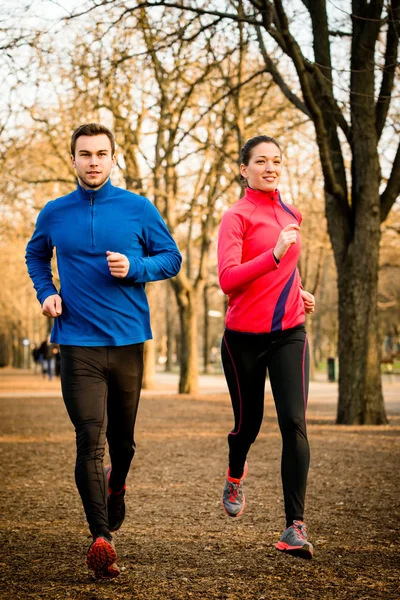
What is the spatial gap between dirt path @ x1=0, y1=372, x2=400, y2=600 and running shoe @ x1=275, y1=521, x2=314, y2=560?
0.38 feet

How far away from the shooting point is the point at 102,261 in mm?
4582

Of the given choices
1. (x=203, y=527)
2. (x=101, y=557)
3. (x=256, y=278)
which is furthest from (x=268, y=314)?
(x=203, y=527)

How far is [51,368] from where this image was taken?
39.1 metres

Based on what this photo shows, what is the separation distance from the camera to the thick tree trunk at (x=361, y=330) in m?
13.7

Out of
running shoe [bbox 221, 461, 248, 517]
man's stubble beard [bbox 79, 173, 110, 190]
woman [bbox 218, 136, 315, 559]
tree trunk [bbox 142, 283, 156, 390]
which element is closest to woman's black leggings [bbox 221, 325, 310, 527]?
woman [bbox 218, 136, 315, 559]

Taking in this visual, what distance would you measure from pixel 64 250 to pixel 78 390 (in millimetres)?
727

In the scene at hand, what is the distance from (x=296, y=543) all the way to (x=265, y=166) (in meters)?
2.02

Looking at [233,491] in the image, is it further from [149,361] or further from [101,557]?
[149,361]

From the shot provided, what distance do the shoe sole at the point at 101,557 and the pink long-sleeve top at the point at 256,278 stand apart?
135 centimetres

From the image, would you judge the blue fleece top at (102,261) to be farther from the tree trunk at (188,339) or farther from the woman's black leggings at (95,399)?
the tree trunk at (188,339)

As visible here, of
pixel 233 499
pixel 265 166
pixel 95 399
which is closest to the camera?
pixel 95 399

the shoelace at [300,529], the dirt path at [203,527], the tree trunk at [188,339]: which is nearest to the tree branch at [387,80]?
the dirt path at [203,527]

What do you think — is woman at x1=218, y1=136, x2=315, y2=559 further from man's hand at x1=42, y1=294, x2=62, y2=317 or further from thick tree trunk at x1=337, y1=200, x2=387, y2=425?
thick tree trunk at x1=337, y1=200, x2=387, y2=425

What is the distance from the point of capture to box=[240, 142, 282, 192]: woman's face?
4.94 m
